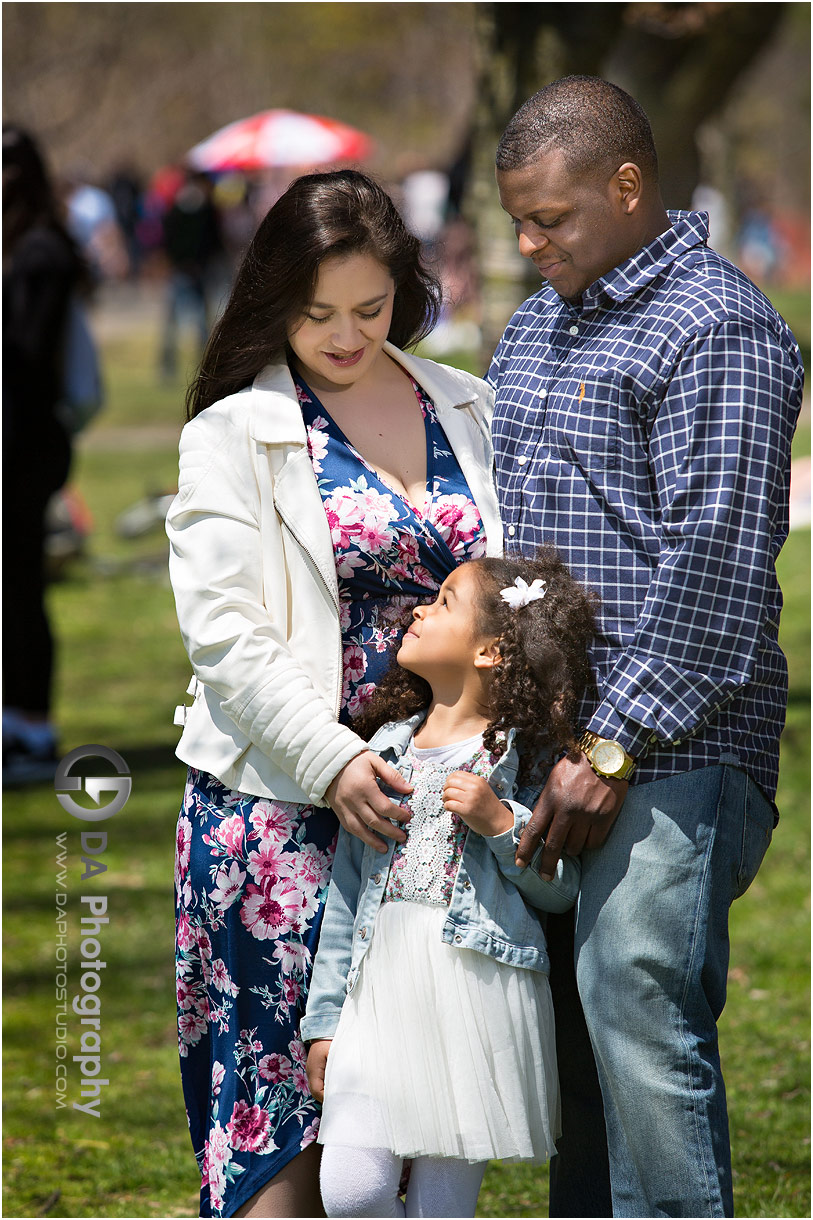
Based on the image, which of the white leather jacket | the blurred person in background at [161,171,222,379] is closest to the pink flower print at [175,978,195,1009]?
the white leather jacket

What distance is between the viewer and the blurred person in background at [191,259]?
18.5 meters

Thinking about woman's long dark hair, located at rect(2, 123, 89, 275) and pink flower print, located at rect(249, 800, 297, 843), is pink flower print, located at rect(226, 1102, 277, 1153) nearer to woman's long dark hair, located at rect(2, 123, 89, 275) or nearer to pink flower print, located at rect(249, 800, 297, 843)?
pink flower print, located at rect(249, 800, 297, 843)

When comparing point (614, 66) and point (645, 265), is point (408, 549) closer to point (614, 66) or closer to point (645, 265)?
point (645, 265)

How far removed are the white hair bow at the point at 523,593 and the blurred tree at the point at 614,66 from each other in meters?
3.59

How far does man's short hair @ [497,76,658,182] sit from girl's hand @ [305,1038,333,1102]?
1576 millimetres

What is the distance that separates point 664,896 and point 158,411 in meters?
15.4

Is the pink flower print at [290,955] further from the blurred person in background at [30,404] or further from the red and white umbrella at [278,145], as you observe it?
the red and white umbrella at [278,145]

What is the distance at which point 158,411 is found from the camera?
669 inches

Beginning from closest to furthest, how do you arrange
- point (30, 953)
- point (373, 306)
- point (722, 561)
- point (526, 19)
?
point (722, 561) < point (373, 306) < point (30, 953) < point (526, 19)

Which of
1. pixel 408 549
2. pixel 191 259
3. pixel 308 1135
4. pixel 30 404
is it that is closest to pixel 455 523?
pixel 408 549

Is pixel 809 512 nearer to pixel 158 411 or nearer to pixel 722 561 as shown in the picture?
pixel 722 561

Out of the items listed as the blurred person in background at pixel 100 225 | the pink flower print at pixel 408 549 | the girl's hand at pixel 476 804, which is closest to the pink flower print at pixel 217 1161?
the girl's hand at pixel 476 804

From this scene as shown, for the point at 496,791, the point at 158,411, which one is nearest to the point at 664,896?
the point at 496,791

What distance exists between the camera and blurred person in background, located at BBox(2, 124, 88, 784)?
20.6 feet
